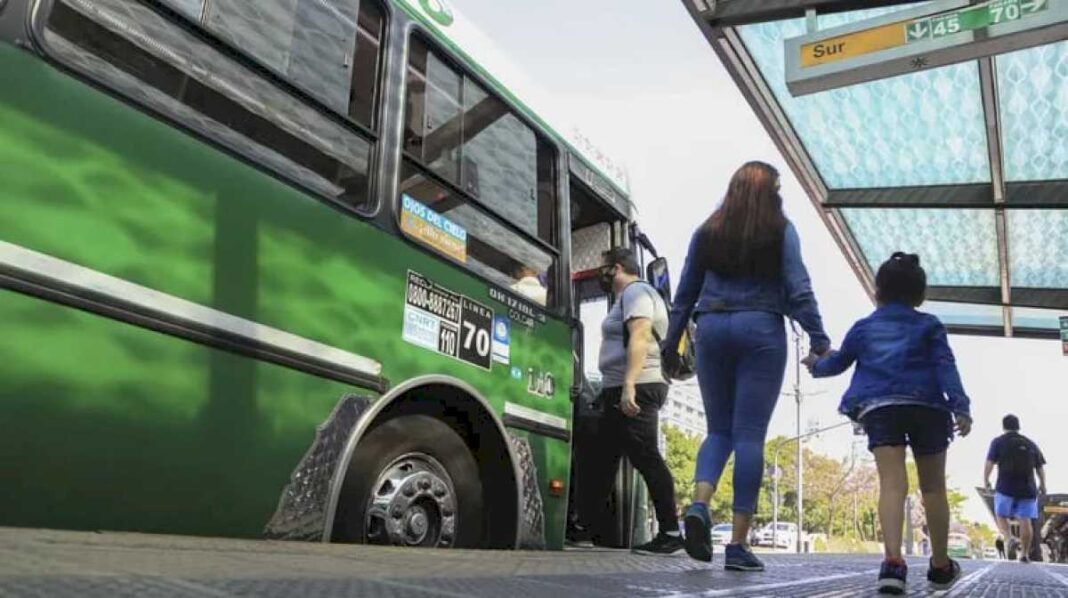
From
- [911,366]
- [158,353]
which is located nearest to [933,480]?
[911,366]

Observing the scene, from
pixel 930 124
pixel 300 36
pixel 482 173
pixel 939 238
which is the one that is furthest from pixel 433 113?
pixel 939 238

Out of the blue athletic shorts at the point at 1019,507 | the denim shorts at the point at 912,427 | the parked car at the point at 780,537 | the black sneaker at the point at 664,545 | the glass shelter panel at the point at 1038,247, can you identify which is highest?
the glass shelter panel at the point at 1038,247

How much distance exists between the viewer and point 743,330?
10.8 ft

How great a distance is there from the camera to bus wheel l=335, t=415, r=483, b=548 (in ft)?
9.57

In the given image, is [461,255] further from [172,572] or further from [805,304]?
[172,572]

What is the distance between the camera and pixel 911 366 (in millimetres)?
3059

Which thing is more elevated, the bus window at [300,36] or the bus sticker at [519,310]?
the bus window at [300,36]

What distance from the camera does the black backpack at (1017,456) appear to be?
8.89 metres

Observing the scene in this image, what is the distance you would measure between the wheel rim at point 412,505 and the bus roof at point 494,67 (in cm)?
181

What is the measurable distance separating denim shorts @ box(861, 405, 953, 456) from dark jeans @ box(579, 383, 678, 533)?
4.36ft

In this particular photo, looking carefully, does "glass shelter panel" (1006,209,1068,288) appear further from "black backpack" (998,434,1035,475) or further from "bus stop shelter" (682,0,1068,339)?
"black backpack" (998,434,1035,475)

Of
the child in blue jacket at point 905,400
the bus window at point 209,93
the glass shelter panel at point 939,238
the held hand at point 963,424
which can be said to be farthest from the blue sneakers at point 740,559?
the glass shelter panel at point 939,238

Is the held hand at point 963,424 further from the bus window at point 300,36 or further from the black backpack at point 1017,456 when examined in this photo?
the black backpack at point 1017,456

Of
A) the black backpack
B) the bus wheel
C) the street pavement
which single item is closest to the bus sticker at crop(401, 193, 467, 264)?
the bus wheel
